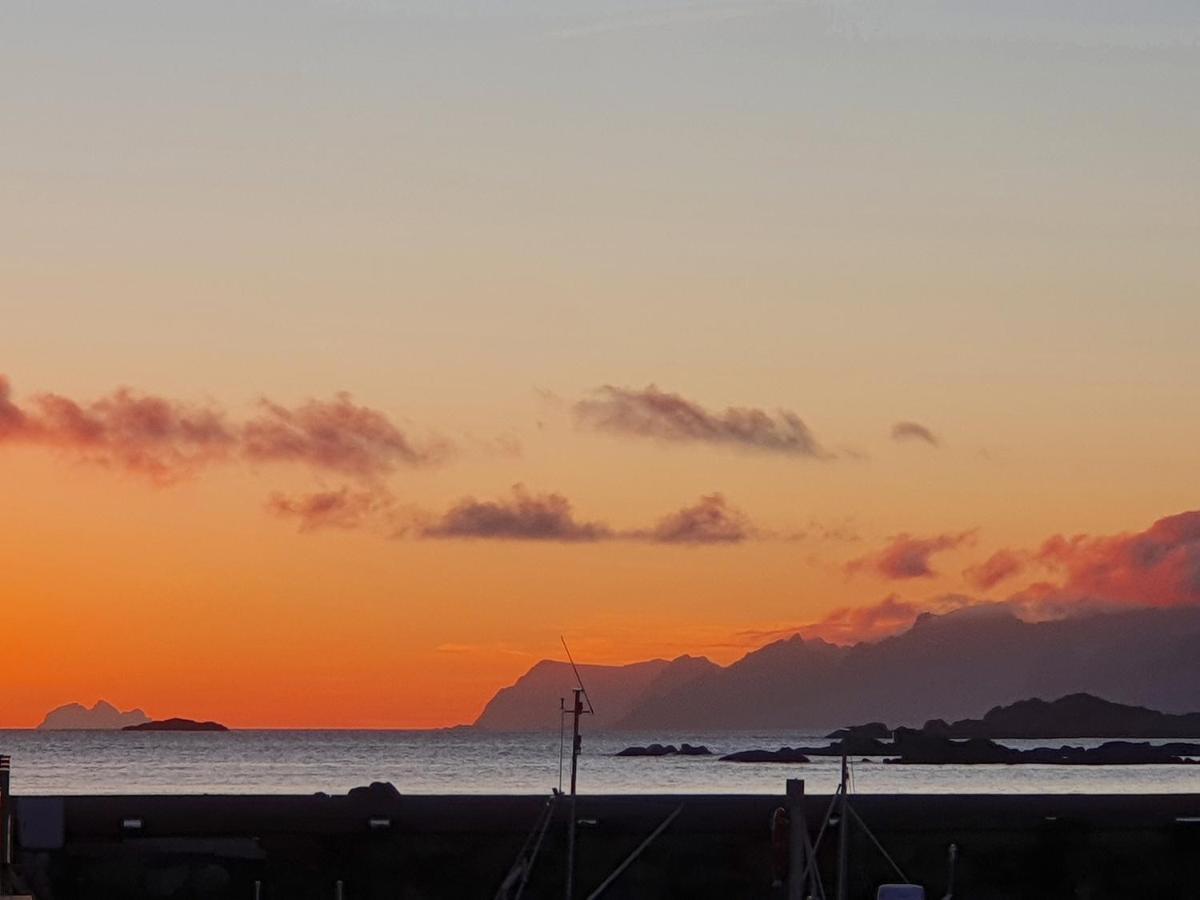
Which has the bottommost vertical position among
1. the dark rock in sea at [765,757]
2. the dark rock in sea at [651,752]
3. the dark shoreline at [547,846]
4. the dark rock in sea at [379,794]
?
the dark shoreline at [547,846]

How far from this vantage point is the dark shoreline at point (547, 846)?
32.4 metres

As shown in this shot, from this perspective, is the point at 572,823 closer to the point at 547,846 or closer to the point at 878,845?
the point at 547,846

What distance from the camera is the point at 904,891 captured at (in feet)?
83.5

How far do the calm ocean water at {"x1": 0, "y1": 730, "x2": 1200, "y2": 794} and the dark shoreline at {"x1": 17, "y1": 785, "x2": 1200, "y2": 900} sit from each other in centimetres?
6864

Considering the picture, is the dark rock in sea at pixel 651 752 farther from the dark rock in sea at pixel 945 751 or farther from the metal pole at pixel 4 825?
the metal pole at pixel 4 825

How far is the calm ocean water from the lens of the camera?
12006cm

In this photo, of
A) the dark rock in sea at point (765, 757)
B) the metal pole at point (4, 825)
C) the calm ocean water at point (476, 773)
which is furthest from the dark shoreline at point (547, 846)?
the dark rock in sea at point (765, 757)

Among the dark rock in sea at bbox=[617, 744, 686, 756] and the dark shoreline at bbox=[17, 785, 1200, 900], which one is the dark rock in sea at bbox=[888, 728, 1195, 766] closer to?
the dark rock in sea at bbox=[617, 744, 686, 756]

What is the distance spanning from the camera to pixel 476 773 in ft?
453

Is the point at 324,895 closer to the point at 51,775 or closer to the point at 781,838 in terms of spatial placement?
the point at 781,838

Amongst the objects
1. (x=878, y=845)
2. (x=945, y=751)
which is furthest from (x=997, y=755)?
(x=878, y=845)

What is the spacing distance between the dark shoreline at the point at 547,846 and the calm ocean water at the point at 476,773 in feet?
225

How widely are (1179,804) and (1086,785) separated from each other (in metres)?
97.6

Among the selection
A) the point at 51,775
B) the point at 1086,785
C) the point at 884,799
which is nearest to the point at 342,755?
the point at 51,775
